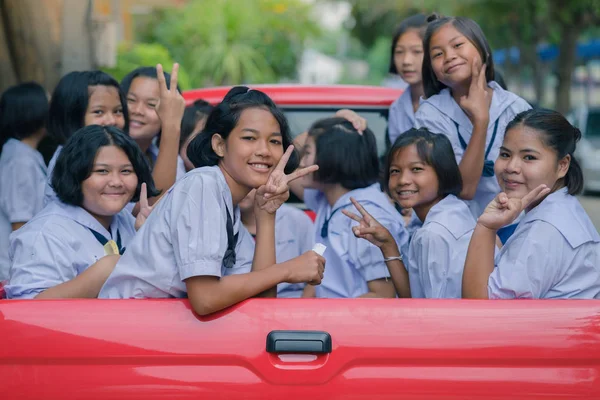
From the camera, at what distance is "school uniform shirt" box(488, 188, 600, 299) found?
2.48 m

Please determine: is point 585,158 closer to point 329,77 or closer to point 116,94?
point 116,94

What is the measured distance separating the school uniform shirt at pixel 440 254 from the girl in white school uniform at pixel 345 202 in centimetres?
33

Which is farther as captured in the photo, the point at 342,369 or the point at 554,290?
the point at 554,290

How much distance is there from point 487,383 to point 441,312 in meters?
0.21

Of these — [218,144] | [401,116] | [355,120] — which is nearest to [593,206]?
[401,116]

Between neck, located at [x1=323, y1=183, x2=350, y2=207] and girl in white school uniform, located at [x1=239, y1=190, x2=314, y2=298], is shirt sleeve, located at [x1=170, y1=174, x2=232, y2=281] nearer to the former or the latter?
girl in white school uniform, located at [x1=239, y1=190, x2=314, y2=298]

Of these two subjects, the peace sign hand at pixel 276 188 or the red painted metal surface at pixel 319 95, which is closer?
the peace sign hand at pixel 276 188

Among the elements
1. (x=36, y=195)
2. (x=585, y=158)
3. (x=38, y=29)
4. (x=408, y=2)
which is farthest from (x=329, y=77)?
(x=36, y=195)

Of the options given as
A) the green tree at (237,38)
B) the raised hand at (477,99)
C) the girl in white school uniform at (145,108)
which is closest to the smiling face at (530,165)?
the raised hand at (477,99)

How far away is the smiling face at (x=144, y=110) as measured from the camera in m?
4.16

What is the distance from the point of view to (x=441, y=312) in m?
2.20

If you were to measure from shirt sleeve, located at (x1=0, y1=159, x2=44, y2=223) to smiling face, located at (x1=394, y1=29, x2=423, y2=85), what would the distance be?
74.2 inches

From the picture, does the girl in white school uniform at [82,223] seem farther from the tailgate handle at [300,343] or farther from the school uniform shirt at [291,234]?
the tailgate handle at [300,343]

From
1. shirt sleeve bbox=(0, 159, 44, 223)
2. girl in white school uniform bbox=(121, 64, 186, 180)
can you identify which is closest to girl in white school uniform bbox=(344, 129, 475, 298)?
girl in white school uniform bbox=(121, 64, 186, 180)
